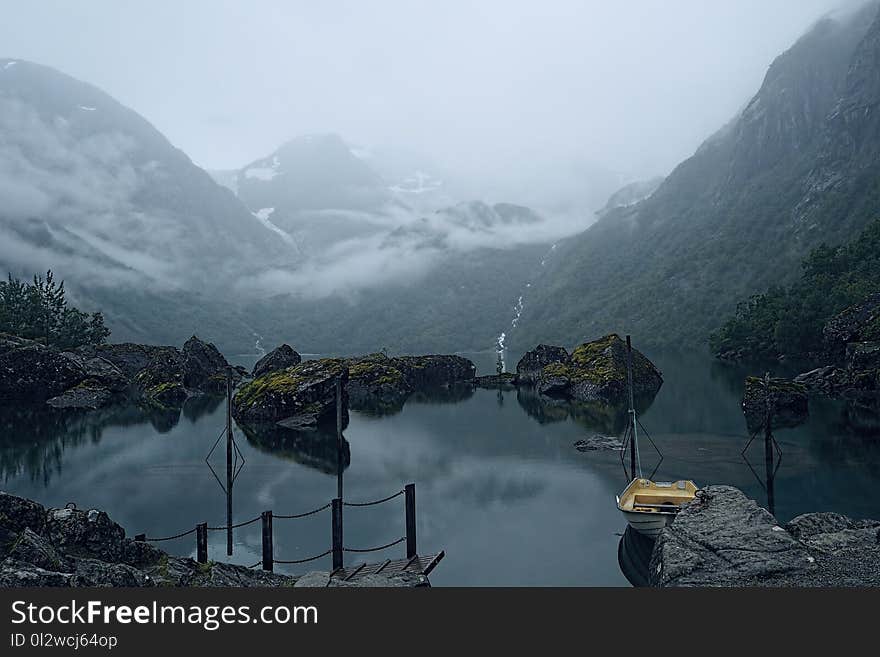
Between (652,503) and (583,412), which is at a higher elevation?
(583,412)

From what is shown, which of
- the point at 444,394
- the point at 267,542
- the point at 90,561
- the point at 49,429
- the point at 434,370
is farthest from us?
the point at 434,370

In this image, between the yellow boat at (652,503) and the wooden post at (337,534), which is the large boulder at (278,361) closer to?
the yellow boat at (652,503)

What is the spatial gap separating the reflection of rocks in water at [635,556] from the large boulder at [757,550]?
7.91ft

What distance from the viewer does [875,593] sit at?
53.7ft

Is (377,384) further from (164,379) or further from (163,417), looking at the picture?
(163,417)

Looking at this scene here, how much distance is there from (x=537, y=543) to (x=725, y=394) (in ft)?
198

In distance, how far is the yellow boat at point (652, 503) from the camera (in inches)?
1093

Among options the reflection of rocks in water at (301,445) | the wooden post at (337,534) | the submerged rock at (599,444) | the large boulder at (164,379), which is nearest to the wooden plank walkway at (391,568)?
the wooden post at (337,534)

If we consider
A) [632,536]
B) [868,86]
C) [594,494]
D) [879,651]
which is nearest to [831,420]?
[594,494]

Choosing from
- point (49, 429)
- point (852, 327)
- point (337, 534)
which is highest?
point (852, 327)

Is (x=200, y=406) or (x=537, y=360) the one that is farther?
(x=537, y=360)

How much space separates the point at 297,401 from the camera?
71500 millimetres

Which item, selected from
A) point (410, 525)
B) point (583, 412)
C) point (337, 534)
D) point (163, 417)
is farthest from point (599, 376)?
point (337, 534)

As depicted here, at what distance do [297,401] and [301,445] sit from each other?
12.9 metres
